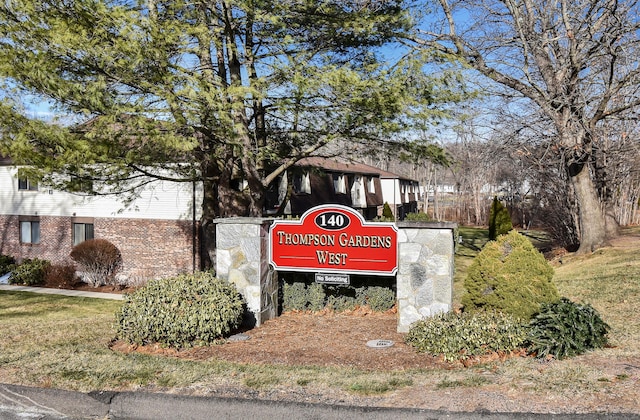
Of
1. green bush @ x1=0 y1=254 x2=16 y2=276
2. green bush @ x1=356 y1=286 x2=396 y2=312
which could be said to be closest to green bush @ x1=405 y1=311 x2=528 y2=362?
green bush @ x1=356 y1=286 x2=396 y2=312

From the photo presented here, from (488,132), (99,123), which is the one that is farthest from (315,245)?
(488,132)

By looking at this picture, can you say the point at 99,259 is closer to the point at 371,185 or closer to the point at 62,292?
the point at 62,292

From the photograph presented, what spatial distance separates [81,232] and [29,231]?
11.8 feet

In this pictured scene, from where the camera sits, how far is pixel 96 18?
30.9ft

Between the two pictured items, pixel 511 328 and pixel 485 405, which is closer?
pixel 485 405

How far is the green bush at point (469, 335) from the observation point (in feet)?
22.5

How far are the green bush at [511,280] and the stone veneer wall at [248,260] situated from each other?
11.0 feet

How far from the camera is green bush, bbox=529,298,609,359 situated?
6480 millimetres

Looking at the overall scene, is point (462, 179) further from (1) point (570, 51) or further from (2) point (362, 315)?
(2) point (362, 315)

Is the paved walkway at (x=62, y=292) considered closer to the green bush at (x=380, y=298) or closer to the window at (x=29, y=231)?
the window at (x=29, y=231)

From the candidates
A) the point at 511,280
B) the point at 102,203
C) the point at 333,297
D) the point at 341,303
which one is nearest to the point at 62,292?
the point at 102,203

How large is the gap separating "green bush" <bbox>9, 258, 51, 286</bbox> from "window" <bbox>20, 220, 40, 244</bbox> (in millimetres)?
2235

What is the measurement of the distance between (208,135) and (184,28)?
2.15 metres

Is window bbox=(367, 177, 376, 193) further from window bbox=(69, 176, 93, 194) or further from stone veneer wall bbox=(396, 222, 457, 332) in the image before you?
stone veneer wall bbox=(396, 222, 457, 332)
